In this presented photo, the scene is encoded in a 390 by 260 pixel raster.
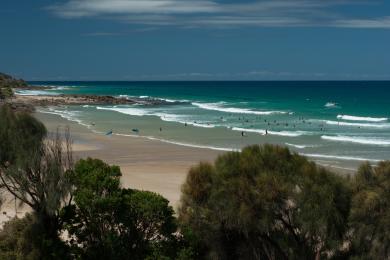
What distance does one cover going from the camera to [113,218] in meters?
14.4

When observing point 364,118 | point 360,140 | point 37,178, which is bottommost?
point 360,140

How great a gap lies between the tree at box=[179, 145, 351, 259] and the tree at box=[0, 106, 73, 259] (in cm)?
303

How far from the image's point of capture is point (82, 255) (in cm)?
1465

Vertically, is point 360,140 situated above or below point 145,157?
above

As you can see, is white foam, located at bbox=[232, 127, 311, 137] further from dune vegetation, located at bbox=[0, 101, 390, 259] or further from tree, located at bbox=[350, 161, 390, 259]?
tree, located at bbox=[350, 161, 390, 259]

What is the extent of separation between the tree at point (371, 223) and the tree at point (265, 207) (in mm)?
331

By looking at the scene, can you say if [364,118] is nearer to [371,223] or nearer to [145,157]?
[145,157]

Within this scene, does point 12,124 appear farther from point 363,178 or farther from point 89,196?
point 363,178

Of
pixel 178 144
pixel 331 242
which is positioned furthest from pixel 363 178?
pixel 178 144

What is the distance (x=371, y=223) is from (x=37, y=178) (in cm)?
775

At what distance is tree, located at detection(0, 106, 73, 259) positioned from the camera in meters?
14.4

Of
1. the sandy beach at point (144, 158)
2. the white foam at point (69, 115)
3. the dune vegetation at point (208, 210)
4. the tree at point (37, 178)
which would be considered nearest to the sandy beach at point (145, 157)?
the sandy beach at point (144, 158)

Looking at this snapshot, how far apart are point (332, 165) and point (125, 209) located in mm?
20352

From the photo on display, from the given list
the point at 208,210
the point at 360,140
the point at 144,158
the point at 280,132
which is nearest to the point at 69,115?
the point at 280,132
